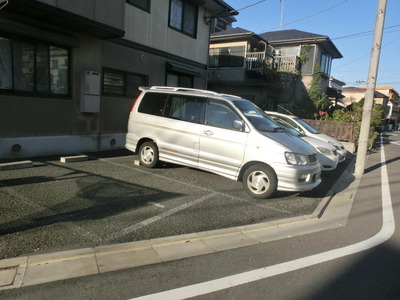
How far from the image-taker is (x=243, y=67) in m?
19.0

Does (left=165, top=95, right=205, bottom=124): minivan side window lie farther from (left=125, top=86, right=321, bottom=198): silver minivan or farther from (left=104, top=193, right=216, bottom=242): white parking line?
(left=104, top=193, right=216, bottom=242): white parking line

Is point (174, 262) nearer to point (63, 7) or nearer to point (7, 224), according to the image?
point (7, 224)

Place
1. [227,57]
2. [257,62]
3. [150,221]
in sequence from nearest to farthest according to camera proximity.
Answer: [150,221] → [257,62] → [227,57]

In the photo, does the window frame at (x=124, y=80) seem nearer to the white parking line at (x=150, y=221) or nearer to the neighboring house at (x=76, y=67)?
the neighboring house at (x=76, y=67)

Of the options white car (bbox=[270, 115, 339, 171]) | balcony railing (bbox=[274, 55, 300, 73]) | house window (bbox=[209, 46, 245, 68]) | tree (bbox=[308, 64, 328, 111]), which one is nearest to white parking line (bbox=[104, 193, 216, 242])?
white car (bbox=[270, 115, 339, 171])

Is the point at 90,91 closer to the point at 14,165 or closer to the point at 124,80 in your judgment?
the point at 124,80

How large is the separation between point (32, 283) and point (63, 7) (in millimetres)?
6521

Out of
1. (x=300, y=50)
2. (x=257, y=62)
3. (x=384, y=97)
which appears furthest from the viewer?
(x=384, y=97)

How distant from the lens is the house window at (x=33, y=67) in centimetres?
700

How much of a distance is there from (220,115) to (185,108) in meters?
0.92

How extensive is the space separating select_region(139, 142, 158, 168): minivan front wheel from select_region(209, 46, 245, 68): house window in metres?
13.5

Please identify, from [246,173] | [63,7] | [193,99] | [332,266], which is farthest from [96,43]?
[332,266]

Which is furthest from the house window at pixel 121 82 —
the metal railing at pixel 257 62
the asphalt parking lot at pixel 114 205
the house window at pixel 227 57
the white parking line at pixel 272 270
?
the house window at pixel 227 57

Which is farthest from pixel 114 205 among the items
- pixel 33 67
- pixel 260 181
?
pixel 33 67
